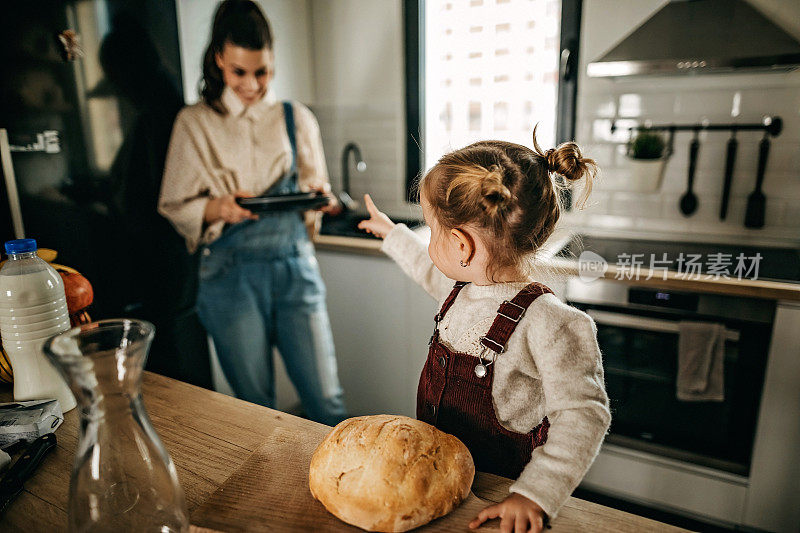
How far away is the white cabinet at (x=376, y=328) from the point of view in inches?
78.7

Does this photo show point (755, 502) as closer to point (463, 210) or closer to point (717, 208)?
point (717, 208)

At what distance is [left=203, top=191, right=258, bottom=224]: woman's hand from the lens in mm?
1591

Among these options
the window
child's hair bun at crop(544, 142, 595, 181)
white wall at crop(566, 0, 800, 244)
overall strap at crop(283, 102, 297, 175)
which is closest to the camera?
child's hair bun at crop(544, 142, 595, 181)

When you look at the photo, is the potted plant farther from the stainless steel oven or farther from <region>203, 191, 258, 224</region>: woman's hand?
<region>203, 191, 258, 224</region>: woman's hand

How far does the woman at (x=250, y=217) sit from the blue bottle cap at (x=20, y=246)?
726mm

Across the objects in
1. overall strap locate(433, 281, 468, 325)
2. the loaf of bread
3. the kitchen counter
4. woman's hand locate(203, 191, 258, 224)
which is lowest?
the kitchen counter

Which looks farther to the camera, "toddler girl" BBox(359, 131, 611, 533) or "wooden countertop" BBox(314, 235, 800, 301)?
"wooden countertop" BBox(314, 235, 800, 301)

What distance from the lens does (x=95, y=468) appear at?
579 millimetres

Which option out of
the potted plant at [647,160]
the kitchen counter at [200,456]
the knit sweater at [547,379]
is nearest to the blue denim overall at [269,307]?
the kitchen counter at [200,456]

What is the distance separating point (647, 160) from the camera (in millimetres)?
1997

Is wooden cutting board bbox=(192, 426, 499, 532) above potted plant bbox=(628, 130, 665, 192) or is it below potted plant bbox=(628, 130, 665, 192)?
below

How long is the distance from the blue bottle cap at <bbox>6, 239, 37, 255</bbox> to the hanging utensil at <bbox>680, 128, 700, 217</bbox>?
2052mm

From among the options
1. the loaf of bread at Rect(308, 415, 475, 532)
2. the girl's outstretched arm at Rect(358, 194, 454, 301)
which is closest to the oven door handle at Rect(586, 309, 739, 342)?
the girl's outstretched arm at Rect(358, 194, 454, 301)

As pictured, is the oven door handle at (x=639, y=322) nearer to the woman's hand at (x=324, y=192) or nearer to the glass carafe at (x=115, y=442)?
the woman's hand at (x=324, y=192)
